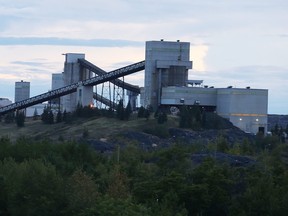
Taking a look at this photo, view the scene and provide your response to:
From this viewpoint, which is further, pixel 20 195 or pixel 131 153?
pixel 131 153

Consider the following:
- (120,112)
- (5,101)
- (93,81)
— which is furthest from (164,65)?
(5,101)

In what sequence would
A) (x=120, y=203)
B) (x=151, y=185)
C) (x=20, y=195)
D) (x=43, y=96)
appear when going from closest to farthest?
(x=120, y=203), (x=20, y=195), (x=151, y=185), (x=43, y=96)

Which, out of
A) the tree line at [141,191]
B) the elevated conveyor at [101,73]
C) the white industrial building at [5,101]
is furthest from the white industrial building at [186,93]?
the white industrial building at [5,101]

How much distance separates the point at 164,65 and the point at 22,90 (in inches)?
1830

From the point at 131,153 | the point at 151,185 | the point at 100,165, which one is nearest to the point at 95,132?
the point at 131,153

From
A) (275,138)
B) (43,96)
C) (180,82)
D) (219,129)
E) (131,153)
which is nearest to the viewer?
(131,153)

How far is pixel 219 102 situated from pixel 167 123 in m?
10.1

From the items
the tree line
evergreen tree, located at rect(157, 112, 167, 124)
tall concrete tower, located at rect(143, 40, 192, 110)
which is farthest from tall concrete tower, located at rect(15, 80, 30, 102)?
the tree line

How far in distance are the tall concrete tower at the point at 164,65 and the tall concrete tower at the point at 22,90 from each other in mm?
43216

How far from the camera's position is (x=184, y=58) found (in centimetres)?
10806

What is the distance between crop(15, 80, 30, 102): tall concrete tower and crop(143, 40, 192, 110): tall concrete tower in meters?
43.2

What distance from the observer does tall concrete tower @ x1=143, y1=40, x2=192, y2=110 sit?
107 m

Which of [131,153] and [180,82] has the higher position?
[180,82]

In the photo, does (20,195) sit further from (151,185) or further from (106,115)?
(106,115)
